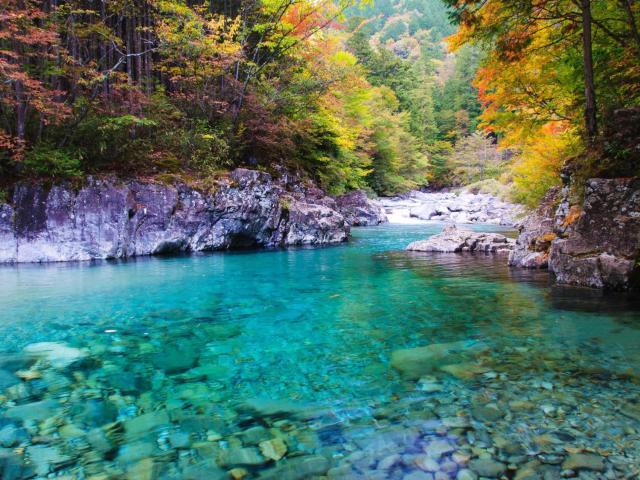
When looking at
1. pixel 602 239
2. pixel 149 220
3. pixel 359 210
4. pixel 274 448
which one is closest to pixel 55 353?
pixel 274 448

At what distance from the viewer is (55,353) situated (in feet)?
14.8

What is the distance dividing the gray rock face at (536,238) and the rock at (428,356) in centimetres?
659

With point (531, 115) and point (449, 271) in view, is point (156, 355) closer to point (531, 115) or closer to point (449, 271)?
point (449, 271)

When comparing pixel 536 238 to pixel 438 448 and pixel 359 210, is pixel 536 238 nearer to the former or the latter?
pixel 438 448

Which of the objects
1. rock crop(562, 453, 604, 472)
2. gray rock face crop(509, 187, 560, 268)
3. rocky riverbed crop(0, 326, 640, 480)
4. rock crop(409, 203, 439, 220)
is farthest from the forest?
rock crop(409, 203, 439, 220)

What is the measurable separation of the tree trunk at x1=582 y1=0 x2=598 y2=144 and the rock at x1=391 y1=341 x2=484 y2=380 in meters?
6.07

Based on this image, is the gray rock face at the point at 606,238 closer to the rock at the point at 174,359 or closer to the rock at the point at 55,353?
the rock at the point at 174,359

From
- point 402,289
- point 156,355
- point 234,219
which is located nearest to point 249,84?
point 234,219

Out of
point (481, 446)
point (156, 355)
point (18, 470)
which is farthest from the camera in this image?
point (156, 355)

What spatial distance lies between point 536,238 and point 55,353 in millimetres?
10635

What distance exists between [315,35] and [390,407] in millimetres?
18751

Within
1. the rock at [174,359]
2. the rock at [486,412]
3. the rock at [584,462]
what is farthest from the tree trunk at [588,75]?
the rock at [174,359]

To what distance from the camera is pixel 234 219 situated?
1473cm

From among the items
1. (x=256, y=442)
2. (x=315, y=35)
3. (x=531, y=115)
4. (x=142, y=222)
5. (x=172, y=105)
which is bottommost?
(x=256, y=442)
